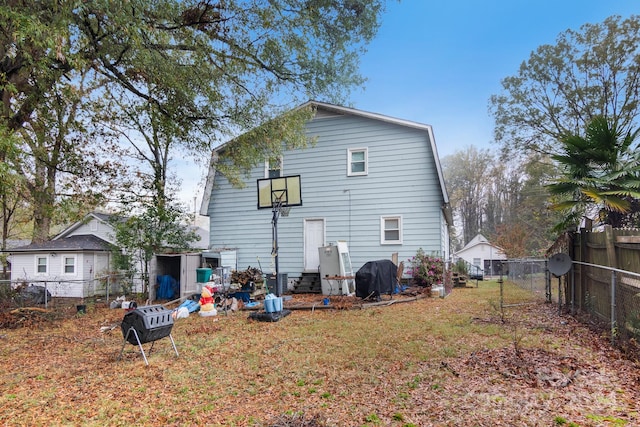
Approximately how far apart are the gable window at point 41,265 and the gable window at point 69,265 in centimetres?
130

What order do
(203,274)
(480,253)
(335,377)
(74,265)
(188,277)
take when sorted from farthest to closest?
(480,253) < (74,265) < (188,277) < (203,274) < (335,377)

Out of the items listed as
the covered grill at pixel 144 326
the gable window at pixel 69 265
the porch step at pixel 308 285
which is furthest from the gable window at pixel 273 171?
the gable window at pixel 69 265

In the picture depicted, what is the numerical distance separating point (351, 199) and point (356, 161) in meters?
1.45

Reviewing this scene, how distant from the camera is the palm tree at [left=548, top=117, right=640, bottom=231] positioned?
586cm

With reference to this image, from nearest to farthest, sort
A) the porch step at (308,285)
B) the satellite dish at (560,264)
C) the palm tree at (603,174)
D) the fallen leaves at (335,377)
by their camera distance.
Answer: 1. the fallen leaves at (335,377)
2. the palm tree at (603,174)
3. the satellite dish at (560,264)
4. the porch step at (308,285)

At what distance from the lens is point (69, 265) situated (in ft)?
56.7

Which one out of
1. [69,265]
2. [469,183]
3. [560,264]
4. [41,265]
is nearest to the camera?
[560,264]

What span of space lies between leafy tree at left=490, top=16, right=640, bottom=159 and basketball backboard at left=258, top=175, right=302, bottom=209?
1483cm

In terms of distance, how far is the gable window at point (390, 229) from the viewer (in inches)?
496

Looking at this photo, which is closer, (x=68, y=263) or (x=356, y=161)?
(x=356, y=161)

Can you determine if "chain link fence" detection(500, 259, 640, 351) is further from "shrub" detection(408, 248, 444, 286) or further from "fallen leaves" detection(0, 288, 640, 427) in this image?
"shrub" detection(408, 248, 444, 286)

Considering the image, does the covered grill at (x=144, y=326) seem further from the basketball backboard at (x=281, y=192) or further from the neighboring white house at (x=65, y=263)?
the neighboring white house at (x=65, y=263)

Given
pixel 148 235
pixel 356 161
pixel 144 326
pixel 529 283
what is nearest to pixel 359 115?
pixel 356 161

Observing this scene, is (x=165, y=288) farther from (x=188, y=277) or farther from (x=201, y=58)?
(x=201, y=58)
